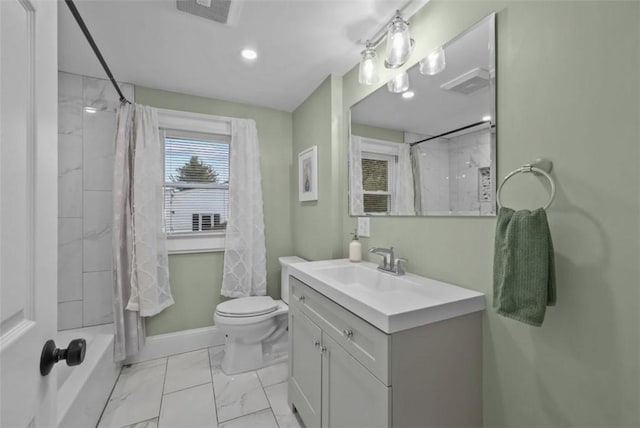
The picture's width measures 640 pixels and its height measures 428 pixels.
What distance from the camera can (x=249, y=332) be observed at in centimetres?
208

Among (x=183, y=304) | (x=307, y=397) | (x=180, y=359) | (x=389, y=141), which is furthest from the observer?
(x=183, y=304)

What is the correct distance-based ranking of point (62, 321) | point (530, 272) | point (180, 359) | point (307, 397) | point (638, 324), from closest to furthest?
point (638, 324), point (530, 272), point (307, 397), point (62, 321), point (180, 359)

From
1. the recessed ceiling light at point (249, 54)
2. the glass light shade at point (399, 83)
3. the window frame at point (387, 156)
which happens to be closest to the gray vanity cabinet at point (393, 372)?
the window frame at point (387, 156)

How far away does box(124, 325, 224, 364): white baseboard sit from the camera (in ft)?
7.45

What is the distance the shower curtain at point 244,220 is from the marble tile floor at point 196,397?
2.14 ft

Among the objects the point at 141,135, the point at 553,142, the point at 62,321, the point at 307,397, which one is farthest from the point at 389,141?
the point at 62,321

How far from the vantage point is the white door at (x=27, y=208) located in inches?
17.7

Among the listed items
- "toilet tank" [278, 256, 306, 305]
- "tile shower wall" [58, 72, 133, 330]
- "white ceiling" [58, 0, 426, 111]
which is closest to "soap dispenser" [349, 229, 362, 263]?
"toilet tank" [278, 256, 306, 305]

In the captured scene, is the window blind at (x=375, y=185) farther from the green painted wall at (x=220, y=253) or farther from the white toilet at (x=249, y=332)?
the green painted wall at (x=220, y=253)

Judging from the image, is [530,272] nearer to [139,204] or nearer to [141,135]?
[139,204]

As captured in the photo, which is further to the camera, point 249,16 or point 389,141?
point 389,141

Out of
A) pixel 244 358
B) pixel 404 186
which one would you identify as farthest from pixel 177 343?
pixel 404 186

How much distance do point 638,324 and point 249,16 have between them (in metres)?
2.02

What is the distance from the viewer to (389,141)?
1718mm
